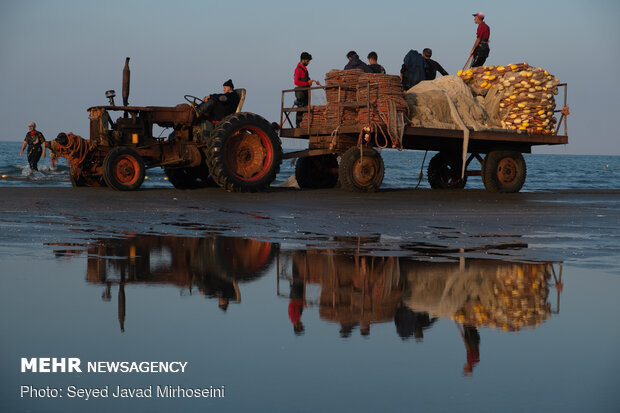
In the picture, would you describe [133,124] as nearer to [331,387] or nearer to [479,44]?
[479,44]

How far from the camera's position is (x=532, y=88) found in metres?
17.1

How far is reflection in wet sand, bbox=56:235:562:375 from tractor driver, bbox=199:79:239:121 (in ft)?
27.9

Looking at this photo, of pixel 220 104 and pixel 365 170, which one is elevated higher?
pixel 220 104

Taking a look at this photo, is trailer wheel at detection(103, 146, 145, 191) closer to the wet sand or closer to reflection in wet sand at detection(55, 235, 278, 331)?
the wet sand

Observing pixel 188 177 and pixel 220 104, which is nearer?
pixel 220 104

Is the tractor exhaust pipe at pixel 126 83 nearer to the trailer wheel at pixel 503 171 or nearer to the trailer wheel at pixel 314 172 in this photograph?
the trailer wheel at pixel 314 172

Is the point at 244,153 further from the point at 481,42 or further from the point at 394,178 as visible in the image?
the point at 394,178

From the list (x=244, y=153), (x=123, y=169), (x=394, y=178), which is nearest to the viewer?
(x=123, y=169)

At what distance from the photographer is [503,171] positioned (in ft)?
59.8

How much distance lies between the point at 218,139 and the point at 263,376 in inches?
472

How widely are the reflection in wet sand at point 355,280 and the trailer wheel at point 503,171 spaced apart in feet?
34.3

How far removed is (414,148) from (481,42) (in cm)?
282

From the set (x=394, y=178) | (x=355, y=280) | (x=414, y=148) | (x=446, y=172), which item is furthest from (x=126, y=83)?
(x=394, y=178)

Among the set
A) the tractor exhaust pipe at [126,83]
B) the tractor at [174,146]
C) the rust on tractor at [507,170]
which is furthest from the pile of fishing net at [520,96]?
the tractor exhaust pipe at [126,83]
